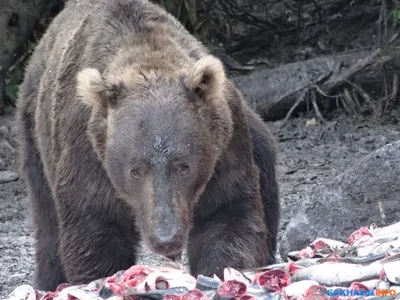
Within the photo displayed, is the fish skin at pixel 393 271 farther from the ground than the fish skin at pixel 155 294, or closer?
closer

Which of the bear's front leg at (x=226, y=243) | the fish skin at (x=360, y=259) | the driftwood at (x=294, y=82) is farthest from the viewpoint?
the driftwood at (x=294, y=82)

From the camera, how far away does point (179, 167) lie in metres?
5.87

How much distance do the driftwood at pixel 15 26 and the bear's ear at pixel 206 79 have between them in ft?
21.0

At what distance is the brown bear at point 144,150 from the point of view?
5891mm

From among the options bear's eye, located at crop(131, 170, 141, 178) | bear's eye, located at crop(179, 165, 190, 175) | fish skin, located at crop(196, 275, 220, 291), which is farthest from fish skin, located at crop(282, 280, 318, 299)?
bear's eye, located at crop(131, 170, 141, 178)

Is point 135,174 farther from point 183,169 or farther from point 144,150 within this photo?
point 183,169

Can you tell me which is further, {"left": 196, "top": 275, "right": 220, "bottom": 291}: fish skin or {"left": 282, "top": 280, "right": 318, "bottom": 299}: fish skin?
{"left": 196, "top": 275, "right": 220, "bottom": 291}: fish skin

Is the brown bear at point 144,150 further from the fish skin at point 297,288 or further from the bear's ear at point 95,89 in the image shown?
the fish skin at point 297,288

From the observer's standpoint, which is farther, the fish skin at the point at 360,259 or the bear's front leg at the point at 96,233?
the bear's front leg at the point at 96,233

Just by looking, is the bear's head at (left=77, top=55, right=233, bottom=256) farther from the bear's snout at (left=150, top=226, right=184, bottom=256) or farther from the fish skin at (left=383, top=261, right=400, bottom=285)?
the fish skin at (left=383, top=261, right=400, bottom=285)

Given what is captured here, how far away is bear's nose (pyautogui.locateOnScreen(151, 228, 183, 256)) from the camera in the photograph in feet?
18.1

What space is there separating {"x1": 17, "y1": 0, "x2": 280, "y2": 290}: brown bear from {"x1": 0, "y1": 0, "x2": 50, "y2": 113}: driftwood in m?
5.24

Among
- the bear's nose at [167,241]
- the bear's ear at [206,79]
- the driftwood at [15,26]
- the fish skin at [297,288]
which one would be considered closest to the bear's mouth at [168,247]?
the bear's nose at [167,241]

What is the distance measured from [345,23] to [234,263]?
28.1 ft
